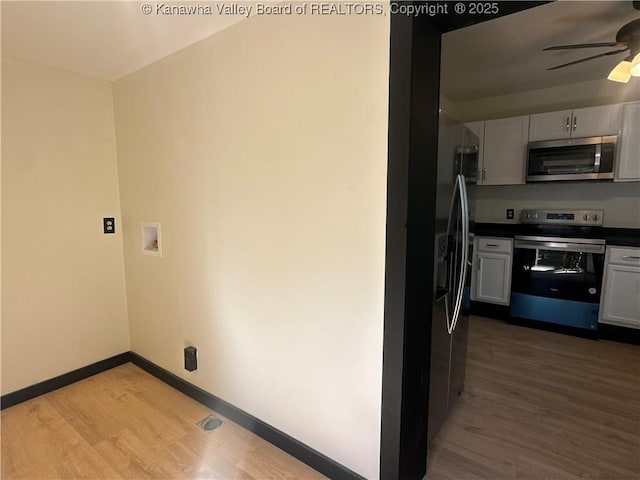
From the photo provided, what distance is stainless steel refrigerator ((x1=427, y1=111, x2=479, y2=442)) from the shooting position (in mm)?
1562

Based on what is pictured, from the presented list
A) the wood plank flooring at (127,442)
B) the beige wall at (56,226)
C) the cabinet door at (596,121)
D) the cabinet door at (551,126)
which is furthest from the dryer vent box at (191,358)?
the cabinet door at (596,121)

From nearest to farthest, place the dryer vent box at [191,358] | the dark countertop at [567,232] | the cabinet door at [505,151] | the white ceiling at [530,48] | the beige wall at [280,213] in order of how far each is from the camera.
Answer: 1. the beige wall at [280,213]
2. the white ceiling at [530,48]
3. the dryer vent box at [191,358]
4. the dark countertop at [567,232]
5. the cabinet door at [505,151]

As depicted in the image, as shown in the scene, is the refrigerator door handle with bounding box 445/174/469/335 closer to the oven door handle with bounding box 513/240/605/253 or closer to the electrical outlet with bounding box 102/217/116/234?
the oven door handle with bounding box 513/240/605/253

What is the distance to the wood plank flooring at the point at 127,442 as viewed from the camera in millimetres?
1616

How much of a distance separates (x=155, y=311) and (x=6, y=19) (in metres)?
1.85

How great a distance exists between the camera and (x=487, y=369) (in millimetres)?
2609

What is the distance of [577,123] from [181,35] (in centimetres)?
352

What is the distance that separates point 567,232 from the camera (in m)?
3.34

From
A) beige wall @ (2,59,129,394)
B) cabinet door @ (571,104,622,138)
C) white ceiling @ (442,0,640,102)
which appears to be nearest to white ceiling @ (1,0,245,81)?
beige wall @ (2,59,129,394)

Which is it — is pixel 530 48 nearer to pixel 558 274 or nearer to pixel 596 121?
pixel 596 121

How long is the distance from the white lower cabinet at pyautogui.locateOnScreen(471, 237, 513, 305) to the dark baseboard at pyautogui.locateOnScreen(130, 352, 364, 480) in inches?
105

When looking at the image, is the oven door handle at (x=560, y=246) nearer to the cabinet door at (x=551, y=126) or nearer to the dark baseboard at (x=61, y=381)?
the cabinet door at (x=551, y=126)

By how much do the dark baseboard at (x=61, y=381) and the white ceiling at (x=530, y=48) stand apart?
352cm

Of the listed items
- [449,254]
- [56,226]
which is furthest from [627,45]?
[56,226]
